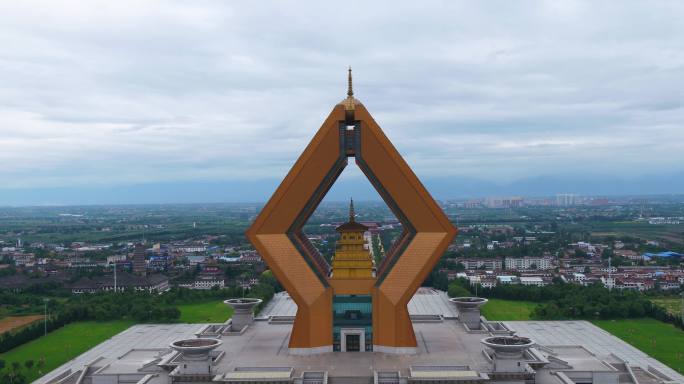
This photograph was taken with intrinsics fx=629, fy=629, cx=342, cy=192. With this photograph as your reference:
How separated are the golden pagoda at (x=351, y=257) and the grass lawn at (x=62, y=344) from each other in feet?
56.6

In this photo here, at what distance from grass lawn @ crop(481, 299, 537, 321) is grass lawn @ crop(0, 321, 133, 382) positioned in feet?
92.1

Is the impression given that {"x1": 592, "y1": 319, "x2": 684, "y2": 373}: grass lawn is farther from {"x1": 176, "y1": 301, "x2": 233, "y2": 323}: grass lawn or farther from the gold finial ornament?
{"x1": 176, "y1": 301, "x2": 233, "y2": 323}: grass lawn

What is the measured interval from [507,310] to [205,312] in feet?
81.6

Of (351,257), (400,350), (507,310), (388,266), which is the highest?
(351,257)

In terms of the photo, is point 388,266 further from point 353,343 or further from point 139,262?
point 139,262

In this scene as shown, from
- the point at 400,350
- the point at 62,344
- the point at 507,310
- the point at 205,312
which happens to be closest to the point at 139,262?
the point at 205,312

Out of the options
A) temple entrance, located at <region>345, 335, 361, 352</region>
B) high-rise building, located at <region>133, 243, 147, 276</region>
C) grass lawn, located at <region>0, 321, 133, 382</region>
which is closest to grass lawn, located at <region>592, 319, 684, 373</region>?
temple entrance, located at <region>345, 335, 361, 352</region>

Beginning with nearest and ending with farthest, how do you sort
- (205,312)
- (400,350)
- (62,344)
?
(400,350) < (62,344) < (205,312)

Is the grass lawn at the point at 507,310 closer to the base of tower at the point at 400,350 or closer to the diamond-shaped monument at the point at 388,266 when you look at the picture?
the base of tower at the point at 400,350

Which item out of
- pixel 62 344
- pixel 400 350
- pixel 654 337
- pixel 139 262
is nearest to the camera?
pixel 400 350

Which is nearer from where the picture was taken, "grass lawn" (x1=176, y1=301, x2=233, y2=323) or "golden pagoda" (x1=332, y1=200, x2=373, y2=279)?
"golden pagoda" (x1=332, y1=200, x2=373, y2=279)

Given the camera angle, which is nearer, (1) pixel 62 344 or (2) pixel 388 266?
→ (2) pixel 388 266

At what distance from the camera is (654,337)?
41469mm

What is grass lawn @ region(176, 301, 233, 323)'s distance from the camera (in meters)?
49.1
